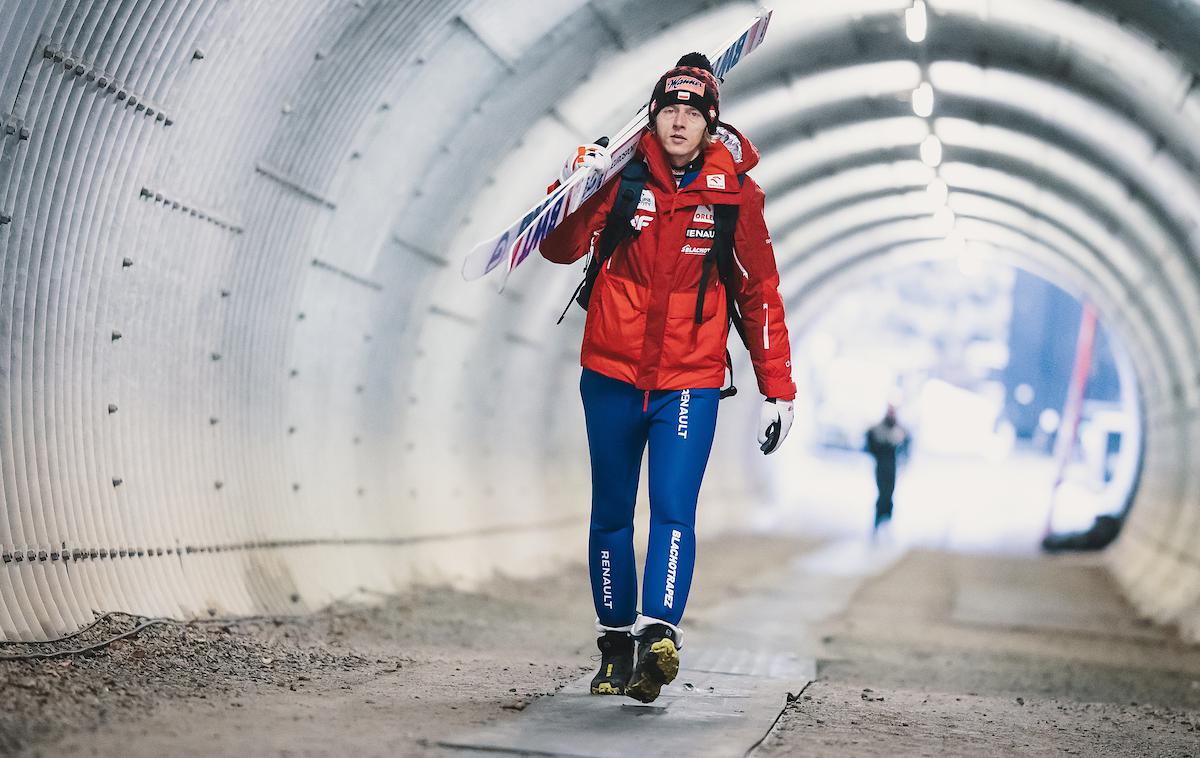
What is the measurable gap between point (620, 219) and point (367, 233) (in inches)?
169

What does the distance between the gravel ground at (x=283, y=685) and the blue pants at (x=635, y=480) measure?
0.52m

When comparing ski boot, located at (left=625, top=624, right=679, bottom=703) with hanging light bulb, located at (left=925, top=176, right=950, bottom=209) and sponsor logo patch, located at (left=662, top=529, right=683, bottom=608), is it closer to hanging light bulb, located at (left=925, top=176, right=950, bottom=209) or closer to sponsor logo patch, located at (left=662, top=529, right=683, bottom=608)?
sponsor logo patch, located at (left=662, top=529, right=683, bottom=608)

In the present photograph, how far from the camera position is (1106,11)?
936 cm

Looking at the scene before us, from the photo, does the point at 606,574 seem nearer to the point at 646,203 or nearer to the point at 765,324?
the point at 765,324

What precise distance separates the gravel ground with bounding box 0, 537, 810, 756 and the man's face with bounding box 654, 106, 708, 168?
1.91 meters

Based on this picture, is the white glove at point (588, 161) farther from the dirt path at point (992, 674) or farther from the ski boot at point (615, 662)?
the dirt path at point (992, 674)

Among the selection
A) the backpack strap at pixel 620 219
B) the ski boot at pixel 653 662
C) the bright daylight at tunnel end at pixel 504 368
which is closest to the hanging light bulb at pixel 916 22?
the bright daylight at tunnel end at pixel 504 368

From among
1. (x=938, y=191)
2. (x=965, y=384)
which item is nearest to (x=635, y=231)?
(x=938, y=191)

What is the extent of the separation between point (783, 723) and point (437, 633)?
3576 mm

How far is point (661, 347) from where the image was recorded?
4.63 m

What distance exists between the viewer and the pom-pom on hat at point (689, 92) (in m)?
4.68

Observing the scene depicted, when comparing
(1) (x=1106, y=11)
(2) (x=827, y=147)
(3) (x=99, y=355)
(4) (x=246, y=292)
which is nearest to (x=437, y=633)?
(4) (x=246, y=292)

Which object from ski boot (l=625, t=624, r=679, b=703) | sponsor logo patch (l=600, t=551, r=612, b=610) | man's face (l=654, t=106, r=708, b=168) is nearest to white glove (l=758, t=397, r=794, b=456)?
sponsor logo patch (l=600, t=551, r=612, b=610)

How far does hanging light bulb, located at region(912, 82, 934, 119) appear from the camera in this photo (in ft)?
44.2
